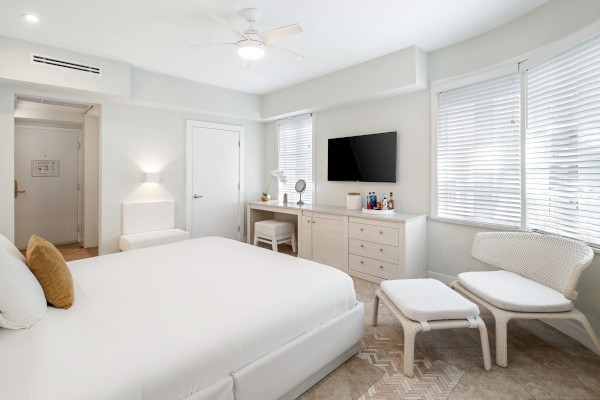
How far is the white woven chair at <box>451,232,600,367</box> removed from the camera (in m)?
2.01

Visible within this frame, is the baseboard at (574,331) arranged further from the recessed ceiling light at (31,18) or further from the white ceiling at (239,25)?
the recessed ceiling light at (31,18)

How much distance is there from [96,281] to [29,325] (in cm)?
62

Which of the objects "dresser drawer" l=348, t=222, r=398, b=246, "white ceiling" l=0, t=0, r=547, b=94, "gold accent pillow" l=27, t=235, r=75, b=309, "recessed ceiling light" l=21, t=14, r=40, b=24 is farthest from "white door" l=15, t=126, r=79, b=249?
"dresser drawer" l=348, t=222, r=398, b=246

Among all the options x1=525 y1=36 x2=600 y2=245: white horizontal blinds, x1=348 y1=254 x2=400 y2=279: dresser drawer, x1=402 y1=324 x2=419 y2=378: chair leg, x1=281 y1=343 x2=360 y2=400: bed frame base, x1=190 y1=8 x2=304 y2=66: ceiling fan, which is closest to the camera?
x1=281 y1=343 x2=360 y2=400: bed frame base

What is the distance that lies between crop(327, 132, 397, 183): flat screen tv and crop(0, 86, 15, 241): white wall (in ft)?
12.8

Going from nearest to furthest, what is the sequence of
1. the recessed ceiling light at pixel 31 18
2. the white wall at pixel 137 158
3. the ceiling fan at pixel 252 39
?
the ceiling fan at pixel 252 39 → the recessed ceiling light at pixel 31 18 → the white wall at pixel 137 158

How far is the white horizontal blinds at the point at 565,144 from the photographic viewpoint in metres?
2.25

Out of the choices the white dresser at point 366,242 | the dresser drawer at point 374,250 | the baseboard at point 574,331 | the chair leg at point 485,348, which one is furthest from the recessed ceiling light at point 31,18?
the baseboard at point 574,331

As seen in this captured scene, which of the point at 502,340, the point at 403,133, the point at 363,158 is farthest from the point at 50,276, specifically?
the point at 403,133

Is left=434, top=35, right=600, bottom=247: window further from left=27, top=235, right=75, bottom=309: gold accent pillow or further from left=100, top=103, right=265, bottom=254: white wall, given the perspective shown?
left=100, top=103, right=265, bottom=254: white wall

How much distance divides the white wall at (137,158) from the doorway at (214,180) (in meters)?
0.14

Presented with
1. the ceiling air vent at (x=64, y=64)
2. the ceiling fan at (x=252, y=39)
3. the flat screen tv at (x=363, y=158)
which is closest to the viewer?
the ceiling fan at (x=252, y=39)

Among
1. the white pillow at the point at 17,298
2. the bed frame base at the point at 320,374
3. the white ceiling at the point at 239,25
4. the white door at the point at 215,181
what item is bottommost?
the bed frame base at the point at 320,374

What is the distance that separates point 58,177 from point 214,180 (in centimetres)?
286
